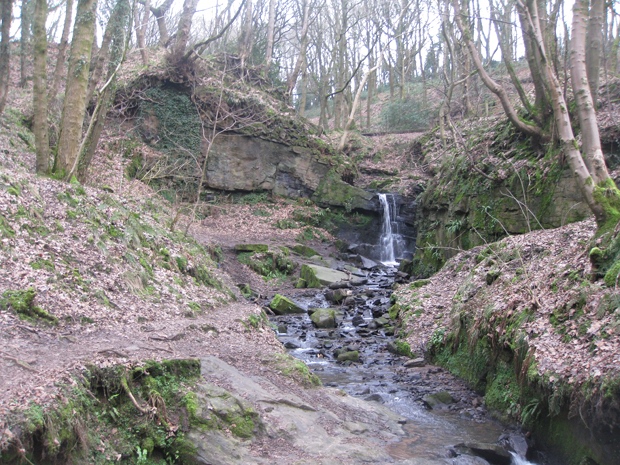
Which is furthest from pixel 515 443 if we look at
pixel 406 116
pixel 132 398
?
pixel 406 116

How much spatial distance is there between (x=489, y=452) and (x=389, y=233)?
18.5m

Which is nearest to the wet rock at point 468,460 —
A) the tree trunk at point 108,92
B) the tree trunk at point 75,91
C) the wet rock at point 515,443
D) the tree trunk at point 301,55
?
the wet rock at point 515,443

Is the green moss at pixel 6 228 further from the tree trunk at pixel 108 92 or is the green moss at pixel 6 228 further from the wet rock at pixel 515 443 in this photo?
the wet rock at pixel 515 443

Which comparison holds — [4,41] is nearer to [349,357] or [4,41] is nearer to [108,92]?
[108,92]

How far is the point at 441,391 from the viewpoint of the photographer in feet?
27.6

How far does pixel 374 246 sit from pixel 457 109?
13161 millimetres

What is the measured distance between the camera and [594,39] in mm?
12969

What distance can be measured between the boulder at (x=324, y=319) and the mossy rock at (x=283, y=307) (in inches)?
46.7

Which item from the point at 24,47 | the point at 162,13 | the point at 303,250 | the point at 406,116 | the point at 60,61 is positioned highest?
the point at 162,13

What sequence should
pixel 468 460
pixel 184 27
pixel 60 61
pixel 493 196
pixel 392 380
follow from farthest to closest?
1. pixel 184 27
2. pixel 60 61
3. pixel 493 196
4. pixel 392 380
5. pixel 468 460

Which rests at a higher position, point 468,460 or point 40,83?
point 40,83

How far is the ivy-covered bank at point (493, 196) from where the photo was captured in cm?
1291

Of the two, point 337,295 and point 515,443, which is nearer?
point 515,443

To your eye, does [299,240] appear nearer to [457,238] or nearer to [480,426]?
[457,238]
